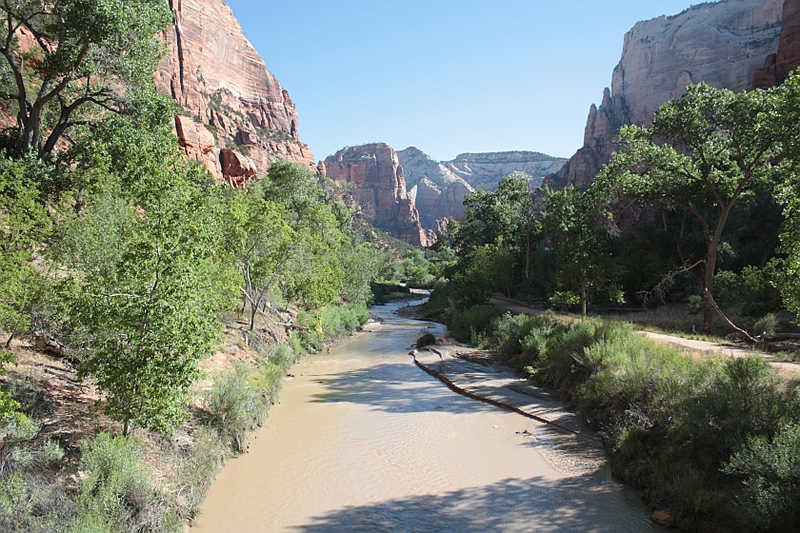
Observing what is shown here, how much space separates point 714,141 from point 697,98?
1.72 metres

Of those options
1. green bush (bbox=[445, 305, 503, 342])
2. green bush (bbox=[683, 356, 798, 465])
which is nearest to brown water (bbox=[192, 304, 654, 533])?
green bush (bbox=[683, 356, 798, 465])

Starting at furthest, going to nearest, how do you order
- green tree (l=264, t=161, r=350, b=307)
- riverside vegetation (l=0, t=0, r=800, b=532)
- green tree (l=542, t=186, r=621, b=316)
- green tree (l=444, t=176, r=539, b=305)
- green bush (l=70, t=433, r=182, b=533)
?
green tree (l=444, t=176, r=539, b=305)
green tree (l=542, t=186, r=621, b=316)
green tree (l=264, t=161, r=350, b=307)
riverside vegetation (l=0, t=0, r=800, b=532)
green bush (l=70, t=433, r=182, b=533)

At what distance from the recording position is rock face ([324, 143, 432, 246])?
175000 mm

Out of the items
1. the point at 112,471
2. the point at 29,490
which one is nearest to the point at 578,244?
the point at 112,471

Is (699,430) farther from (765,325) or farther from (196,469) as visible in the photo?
(765,325)

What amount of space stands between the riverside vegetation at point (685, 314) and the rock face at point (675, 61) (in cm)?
4740

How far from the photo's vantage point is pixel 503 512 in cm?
782

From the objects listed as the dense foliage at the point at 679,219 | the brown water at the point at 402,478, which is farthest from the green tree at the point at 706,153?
the brown water at the point at 402,478

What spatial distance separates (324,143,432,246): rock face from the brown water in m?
157

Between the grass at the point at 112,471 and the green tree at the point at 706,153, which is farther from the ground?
the green tree at the point at 706,153

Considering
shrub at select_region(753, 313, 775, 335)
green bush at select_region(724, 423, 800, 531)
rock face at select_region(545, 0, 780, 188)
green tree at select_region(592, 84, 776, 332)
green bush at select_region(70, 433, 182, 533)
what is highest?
rock face at select_region(545, 0, 780, 188)

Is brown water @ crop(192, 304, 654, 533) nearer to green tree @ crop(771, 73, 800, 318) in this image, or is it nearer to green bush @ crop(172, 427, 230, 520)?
green bush @ crop(172, 427, 230, 520)

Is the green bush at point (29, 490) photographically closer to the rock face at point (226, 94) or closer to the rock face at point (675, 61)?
the rock face at point (226, 94)

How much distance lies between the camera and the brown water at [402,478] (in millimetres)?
7488
